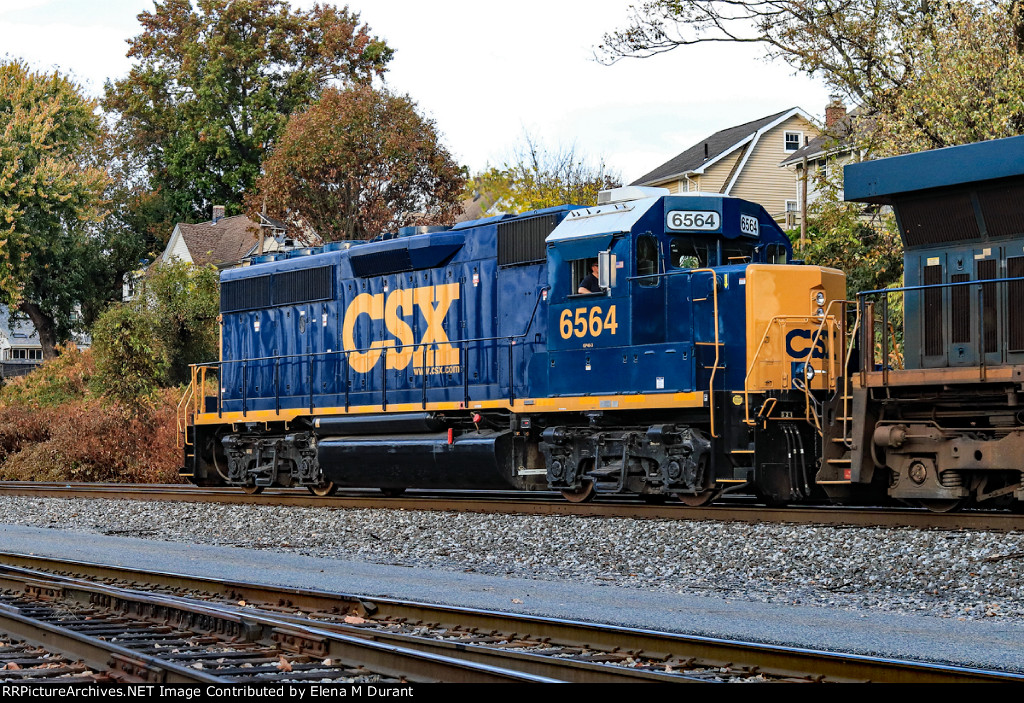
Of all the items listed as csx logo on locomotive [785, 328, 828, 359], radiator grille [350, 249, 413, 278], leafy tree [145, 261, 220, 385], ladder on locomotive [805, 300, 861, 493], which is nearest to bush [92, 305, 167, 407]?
leafy tree [145, 261, 220, 385]

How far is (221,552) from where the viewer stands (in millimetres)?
12422

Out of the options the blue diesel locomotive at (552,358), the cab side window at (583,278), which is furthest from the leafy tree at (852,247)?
the cab side window at (583,278)

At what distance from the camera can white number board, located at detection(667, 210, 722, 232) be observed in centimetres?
1388

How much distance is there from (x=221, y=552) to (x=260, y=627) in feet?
19.3

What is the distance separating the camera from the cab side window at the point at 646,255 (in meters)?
13.8

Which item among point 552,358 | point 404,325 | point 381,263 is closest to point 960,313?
point 552,358

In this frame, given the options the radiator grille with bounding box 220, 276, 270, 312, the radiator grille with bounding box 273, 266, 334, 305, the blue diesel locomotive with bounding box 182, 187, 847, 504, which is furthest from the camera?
the radiator grille with bounding box 220, 276, 270, 312

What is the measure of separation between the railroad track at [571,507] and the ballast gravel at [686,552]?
463 mm

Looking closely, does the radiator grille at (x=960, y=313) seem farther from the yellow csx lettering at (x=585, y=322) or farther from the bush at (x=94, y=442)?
the bush at (x=94, y=442)

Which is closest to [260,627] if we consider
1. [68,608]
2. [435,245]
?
[68,608]

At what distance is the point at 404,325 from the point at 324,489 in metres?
3.07

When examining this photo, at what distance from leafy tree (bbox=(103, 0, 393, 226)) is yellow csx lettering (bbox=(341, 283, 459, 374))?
1452 inches

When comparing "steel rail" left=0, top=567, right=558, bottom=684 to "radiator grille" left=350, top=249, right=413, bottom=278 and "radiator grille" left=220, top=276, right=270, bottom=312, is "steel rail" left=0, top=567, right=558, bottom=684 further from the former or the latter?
"radiator grille" left=220, top=276, right=270, bottom=312
